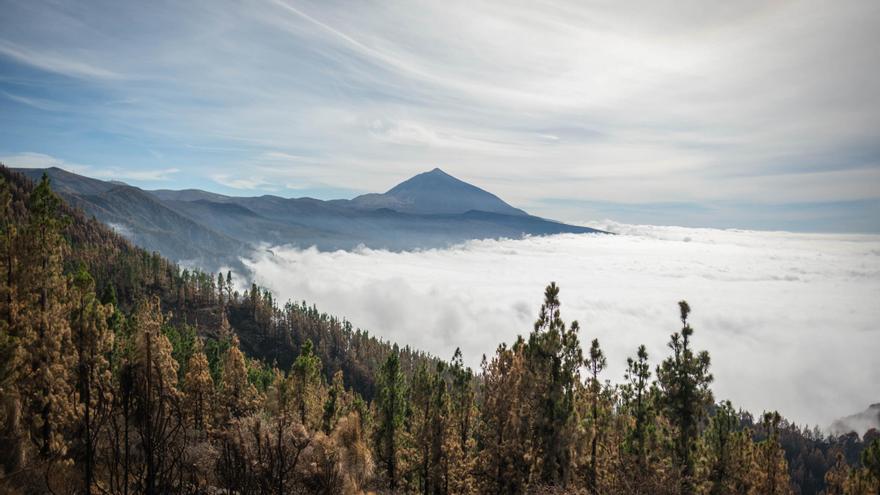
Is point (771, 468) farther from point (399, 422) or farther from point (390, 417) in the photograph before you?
point (390, 417)

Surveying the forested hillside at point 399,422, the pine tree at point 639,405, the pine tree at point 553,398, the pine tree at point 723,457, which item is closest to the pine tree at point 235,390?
the forested hillside at point 399,422

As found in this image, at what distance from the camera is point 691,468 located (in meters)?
21.8

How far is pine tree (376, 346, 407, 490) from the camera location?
30.5m

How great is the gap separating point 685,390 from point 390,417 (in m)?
18.2

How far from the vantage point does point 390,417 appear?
3108cm

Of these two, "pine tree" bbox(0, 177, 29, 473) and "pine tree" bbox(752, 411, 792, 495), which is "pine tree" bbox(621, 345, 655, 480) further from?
"pine tree" bbox(0, 177, 29, 473)

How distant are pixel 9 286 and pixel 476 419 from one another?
23.9m

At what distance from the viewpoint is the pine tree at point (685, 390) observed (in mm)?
22016

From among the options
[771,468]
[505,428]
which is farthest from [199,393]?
[771,468]

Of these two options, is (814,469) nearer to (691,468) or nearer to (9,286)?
(691,468)

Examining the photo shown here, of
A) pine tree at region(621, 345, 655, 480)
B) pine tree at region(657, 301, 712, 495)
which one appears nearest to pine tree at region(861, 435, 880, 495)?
pine tree at region(657, 301, 712, 495)

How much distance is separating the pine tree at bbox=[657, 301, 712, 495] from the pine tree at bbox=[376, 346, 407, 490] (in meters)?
16.6

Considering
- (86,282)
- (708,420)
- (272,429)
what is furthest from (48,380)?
(708,420)

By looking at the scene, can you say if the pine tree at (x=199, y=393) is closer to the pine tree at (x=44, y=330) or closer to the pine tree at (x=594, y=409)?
the pine tree at (x=44, y=330)
